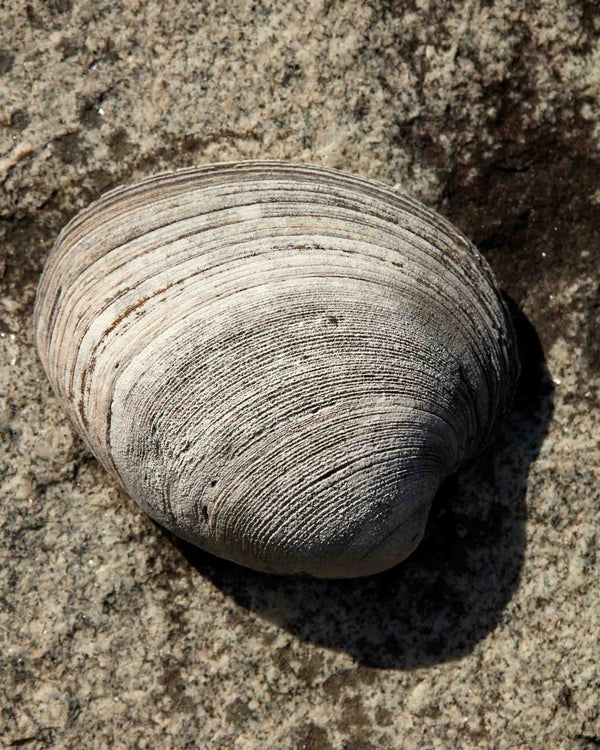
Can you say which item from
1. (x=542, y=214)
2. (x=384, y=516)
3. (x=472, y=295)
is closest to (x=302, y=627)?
(x=384, y=516)

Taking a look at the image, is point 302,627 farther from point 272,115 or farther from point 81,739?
point 272,115

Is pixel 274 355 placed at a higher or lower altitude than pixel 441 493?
higher

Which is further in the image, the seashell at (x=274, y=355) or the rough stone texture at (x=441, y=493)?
the rough stone texture at (x=441, y=493)

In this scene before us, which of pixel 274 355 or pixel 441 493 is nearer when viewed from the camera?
pixel 274 355

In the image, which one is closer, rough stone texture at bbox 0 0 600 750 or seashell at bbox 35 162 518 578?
seashell at bbox 35 162 518 578
